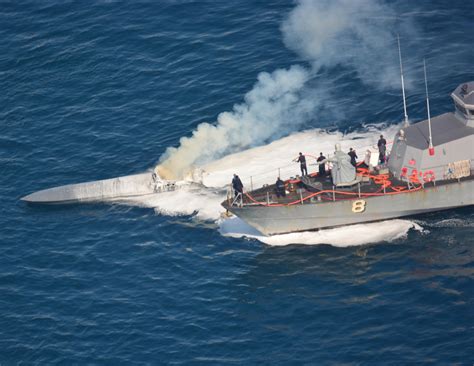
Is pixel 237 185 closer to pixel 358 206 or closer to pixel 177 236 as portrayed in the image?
pixel 177 236

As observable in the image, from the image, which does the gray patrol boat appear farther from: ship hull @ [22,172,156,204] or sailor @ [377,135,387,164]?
ship hull @ [22,172,156,204]

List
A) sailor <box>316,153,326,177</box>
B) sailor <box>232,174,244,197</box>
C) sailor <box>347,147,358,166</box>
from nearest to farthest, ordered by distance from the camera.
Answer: sailor <box>232,174,244,197</box> < sailor <box>316,153,326,177</box> < sailor <box>347,147,358,166</box>

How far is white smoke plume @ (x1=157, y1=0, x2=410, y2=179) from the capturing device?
8488cm

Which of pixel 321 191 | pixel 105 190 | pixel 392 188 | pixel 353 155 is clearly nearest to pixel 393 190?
pixel 392 188

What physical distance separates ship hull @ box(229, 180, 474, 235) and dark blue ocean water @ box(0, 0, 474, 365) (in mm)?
1414

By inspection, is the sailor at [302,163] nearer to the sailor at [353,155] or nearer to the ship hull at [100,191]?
the sailor at [353,155]

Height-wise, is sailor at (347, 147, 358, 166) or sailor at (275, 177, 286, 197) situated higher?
sailor at (347, 147, 358, 166)

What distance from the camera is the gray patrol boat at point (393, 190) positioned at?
241 ft

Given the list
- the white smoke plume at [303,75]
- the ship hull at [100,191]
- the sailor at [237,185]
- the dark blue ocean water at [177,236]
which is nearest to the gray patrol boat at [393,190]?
the sailor at [237,185]

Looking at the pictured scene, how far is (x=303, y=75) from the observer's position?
90625 millimetres

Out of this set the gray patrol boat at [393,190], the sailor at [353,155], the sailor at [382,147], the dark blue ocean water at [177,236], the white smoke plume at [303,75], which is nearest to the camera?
the dark blue ocean water at [177,236]

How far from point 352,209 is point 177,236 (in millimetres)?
12836

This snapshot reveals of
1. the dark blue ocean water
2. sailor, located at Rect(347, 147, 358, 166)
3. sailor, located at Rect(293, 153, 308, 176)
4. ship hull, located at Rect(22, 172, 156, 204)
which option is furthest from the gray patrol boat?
ship hull, located at Rect(22, 172, 156, 204)

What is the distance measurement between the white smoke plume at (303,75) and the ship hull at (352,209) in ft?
35.8
